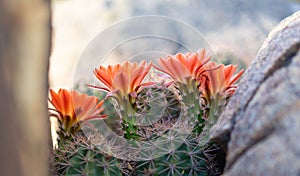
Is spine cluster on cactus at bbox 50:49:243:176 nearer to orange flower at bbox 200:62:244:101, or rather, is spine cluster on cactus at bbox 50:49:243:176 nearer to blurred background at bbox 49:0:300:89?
orange flower at bbox 200:62:244:101

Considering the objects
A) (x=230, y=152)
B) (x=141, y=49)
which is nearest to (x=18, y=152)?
(x=230, y=152)

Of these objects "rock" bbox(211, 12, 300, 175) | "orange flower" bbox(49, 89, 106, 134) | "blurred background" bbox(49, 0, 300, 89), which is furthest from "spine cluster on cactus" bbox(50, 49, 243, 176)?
"blurred background" bbox(49, 0, 300, 89)

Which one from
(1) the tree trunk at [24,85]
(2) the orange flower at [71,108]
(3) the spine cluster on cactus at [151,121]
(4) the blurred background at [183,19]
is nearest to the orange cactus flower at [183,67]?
(3) the spine cluster on cactus at [151,121]

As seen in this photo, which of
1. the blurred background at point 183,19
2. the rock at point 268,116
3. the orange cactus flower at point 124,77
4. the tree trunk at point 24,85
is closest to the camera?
the tree trunk at point 24,85

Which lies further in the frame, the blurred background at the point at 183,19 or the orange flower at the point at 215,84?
the blurred background at the point at 183,19

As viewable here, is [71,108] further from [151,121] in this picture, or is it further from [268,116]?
[268,116]

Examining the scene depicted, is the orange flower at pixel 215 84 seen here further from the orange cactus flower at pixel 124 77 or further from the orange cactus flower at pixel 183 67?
the orange cactus flower at pixel 124 77
